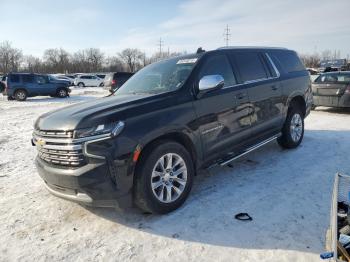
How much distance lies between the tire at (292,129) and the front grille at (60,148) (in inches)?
160

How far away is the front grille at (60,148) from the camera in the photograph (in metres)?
3.30

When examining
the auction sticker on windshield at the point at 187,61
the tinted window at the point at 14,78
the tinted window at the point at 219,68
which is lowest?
the tinted window at the point at 219,68

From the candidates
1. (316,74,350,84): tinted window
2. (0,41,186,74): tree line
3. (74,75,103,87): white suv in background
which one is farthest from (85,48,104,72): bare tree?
(316,74,350,84): tinted window

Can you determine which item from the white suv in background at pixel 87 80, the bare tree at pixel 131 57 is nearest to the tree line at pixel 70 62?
the bare tree at pixel 131 57

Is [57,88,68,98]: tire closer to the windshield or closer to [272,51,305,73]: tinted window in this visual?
the windshield

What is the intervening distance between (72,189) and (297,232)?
2.39 meters

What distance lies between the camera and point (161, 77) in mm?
4648

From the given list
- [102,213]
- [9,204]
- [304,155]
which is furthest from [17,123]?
[304,155]

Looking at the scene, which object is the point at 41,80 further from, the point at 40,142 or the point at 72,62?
the point at 72,62

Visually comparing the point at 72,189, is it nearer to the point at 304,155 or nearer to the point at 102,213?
the point at 102,213

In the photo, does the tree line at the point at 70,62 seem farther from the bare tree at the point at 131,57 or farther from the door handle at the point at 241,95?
the door handle at the point at 241,95

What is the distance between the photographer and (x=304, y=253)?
9.67 ft

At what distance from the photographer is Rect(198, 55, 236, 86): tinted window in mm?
4410

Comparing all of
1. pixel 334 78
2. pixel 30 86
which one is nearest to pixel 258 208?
pixel 334 78
